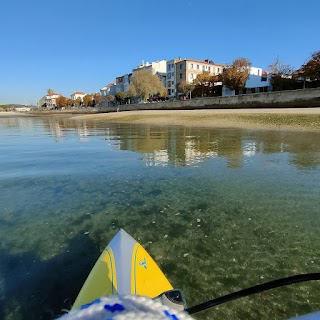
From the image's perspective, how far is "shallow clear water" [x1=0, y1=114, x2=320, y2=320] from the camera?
2.50 m

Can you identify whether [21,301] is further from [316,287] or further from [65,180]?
[65,180]

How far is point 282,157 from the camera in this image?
8.88 meters

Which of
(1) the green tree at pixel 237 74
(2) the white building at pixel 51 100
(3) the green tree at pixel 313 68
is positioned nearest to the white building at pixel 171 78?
(1) the green tree at pixel 237 74

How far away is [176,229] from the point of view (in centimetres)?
377

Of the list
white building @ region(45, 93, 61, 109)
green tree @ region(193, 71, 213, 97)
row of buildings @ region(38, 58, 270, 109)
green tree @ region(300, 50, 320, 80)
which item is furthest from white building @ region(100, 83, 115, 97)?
green tree @ region(300, 50, 320, 80)

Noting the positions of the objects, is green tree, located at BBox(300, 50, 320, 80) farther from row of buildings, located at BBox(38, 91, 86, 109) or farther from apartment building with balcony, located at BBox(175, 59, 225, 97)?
row of buildings, located at BBox(38, 91, 86, 109)

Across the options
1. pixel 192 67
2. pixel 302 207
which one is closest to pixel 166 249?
Answer: pixel 302 207

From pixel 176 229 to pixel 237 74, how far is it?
51.2 metres

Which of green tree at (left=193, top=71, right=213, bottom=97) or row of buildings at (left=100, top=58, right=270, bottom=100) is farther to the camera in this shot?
row of buildings at (left=100, top=58, right=270, bottom=100)

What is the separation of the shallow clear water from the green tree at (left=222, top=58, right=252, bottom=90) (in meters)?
46.1

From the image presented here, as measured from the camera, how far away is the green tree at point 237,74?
4894 cm

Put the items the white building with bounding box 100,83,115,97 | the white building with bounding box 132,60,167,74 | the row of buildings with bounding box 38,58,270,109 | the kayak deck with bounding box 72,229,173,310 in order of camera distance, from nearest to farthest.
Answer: the kayak deck with bounding box 72,229,173,310
the row of buildings with bounding box 38,58,270,109
the white building with bounding box 132,60,167,74
the white building with bounding box 100,83,115,97

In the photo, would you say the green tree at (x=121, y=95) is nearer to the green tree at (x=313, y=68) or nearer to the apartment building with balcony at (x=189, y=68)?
the apartment building with balcony at (x=189, y=68)

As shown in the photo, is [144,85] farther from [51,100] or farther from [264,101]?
[51,100]
